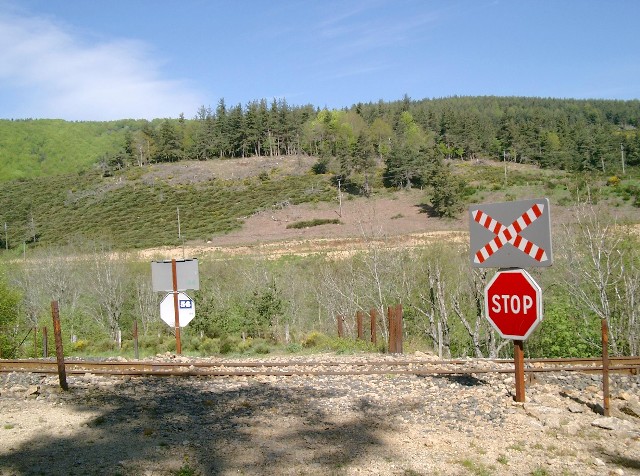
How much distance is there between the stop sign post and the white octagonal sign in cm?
983

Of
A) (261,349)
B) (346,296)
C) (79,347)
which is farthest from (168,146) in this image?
(261,349)

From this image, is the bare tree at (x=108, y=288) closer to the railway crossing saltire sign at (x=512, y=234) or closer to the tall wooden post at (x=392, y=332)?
the tall wooden post at (x=392, y=332)

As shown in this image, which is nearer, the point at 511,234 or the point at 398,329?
the point at 511,234

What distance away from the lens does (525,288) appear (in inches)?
255

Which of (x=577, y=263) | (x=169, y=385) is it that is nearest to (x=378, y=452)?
(x=169, y=385)

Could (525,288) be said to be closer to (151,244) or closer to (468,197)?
(151,244)

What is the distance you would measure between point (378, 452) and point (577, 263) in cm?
2149

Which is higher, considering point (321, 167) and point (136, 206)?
point (321, 167)

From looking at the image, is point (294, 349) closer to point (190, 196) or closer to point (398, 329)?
point (398, 329)

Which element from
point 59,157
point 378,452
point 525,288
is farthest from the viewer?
point 59,157

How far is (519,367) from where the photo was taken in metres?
6.86

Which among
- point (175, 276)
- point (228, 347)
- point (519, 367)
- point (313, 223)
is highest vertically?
point (175, 276)

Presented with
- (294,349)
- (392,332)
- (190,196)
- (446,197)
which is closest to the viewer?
(392,332)

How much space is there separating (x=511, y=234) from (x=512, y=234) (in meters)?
0.01
